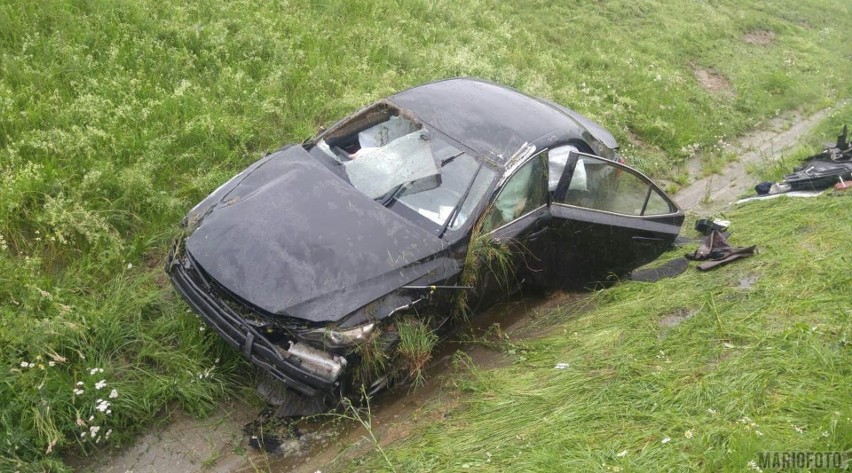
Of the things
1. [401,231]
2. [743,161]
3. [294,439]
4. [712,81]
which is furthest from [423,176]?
[712,81]

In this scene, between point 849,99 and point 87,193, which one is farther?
point 849,99

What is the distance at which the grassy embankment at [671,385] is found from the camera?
337 cm

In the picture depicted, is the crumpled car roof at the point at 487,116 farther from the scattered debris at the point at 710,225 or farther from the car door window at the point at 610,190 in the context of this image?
the scattered debris at the point at 710,225

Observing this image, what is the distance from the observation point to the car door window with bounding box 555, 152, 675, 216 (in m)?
5.43

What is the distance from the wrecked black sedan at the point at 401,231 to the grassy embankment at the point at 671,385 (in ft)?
1.68

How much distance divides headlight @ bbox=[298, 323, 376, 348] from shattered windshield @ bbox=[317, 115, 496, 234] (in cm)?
106

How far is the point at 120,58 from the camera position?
23.2ft

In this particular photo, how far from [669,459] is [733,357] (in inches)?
43.1

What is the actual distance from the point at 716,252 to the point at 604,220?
142cm

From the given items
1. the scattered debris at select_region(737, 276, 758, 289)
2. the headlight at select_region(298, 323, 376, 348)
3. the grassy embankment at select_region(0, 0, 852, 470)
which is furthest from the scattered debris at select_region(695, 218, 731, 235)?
the headlight at select_region(298, 323, 376, 348)

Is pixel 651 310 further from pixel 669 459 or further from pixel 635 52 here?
pixel 635 52

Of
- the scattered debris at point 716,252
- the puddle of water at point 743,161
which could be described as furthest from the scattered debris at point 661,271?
the puddle of water at point 743,161

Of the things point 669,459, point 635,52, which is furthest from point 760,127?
point 669,459

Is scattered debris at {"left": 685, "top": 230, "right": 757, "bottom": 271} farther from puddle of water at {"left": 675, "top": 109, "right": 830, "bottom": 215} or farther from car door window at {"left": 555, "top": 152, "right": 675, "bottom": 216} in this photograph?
puddle of water at {"left": 675, "top": 109, "right": 830, "bottom": 215}
